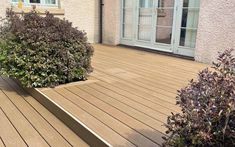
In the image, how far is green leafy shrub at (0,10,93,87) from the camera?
10.0 ft

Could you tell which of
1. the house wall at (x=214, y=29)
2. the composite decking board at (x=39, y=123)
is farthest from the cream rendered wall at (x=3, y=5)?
the house wall at (x=214, y=29)

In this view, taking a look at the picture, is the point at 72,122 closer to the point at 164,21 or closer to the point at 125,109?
the point at 125,109

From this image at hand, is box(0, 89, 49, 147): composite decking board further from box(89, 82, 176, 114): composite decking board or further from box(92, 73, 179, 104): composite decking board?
box(92, 73, 179, 104): composite decking board

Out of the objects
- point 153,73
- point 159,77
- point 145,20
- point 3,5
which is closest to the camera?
point 159,77

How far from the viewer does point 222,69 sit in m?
1.24

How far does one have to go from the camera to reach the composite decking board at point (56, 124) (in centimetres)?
212

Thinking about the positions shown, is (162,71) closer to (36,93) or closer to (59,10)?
(36,93)

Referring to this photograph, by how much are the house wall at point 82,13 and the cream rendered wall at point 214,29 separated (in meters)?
3.78

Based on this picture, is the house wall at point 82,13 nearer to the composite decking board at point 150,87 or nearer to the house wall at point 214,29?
the house wall at point 214,29

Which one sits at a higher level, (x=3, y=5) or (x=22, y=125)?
(x=3, y=5)

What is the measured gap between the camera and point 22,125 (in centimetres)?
238

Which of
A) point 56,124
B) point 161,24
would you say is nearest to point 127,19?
point 161,24

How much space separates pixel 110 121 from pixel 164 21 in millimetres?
3939

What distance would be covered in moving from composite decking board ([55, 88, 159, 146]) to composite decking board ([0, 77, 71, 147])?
0.37 meters
